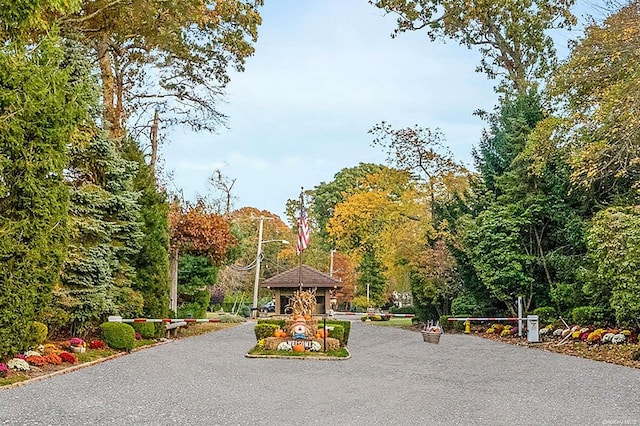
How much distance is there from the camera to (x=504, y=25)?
23.6 meters

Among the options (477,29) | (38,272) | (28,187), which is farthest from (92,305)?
(477,29)

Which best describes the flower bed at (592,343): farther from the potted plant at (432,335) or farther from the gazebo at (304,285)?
the gazebo at (304,285)

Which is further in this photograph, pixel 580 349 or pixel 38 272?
pixel 580 349

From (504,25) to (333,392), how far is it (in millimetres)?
19527

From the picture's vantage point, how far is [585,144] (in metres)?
14.7

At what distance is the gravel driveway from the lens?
6523mm

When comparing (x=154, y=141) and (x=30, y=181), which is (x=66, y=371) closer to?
(x=30, y=181)

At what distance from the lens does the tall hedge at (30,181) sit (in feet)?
31.1

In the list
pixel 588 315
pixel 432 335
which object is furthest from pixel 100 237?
pixel 588 315

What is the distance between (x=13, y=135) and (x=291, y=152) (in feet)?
51.3

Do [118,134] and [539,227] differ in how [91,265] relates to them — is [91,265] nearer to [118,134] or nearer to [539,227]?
[118,134]

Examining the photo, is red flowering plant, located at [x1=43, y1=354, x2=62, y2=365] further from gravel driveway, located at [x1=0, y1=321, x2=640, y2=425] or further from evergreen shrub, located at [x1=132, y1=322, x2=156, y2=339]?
evergreen shrub, located at [x1=132, y1=322, x2=156, y2=339]

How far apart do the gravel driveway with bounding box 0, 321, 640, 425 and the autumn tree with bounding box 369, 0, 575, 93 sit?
1425 cm

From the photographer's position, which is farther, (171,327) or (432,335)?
(171,327)
